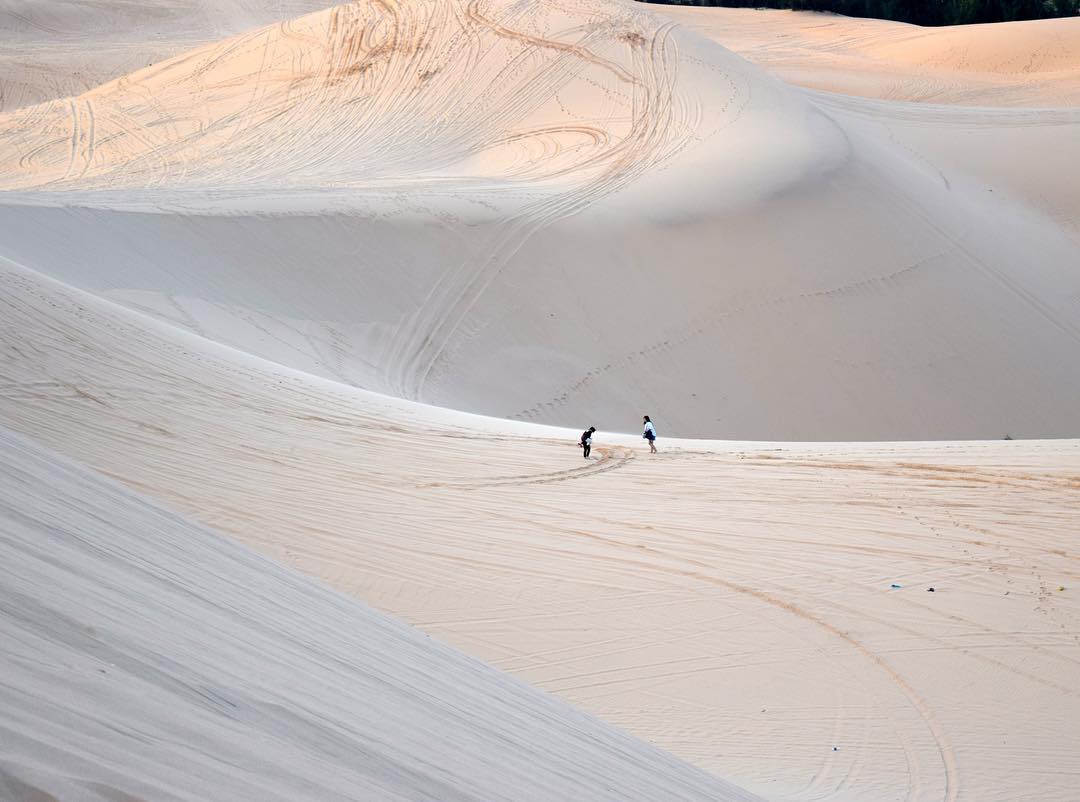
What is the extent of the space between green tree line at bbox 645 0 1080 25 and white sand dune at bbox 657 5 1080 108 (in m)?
3.66

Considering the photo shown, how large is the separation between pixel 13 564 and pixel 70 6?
54082 mm

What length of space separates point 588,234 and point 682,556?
1280 centimetres

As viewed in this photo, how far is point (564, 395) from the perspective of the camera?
1727cm

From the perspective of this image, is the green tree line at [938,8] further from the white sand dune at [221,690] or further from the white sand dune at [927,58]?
the white sand dune at [221,690]

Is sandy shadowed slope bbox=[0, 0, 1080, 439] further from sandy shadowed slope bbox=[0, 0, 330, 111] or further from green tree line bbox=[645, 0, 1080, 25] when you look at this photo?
green tree line bbox=[645, 0, 1080, 25]

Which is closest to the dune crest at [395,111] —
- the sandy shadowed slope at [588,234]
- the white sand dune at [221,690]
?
the sandy shadowed slope at [588,234]

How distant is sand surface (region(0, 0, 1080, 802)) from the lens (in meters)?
4.69

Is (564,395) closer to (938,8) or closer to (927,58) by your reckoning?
(927,58)

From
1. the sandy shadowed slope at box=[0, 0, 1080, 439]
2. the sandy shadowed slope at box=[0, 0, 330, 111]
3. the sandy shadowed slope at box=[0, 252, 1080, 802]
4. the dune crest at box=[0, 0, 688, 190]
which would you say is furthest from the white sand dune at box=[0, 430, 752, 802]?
the sandy shadowed slope at box=[0, 0, 330, 111]

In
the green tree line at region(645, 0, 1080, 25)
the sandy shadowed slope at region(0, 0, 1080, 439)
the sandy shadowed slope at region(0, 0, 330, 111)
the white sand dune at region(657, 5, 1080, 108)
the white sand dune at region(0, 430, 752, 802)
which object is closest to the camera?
the white sand dune at region(0, 430, 752, 802)

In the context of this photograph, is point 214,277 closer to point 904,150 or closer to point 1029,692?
point 1029,692

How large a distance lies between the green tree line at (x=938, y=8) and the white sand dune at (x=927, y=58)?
3.66m

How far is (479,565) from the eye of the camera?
7668 millimetres

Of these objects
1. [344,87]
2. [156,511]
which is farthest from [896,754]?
[344,87]
